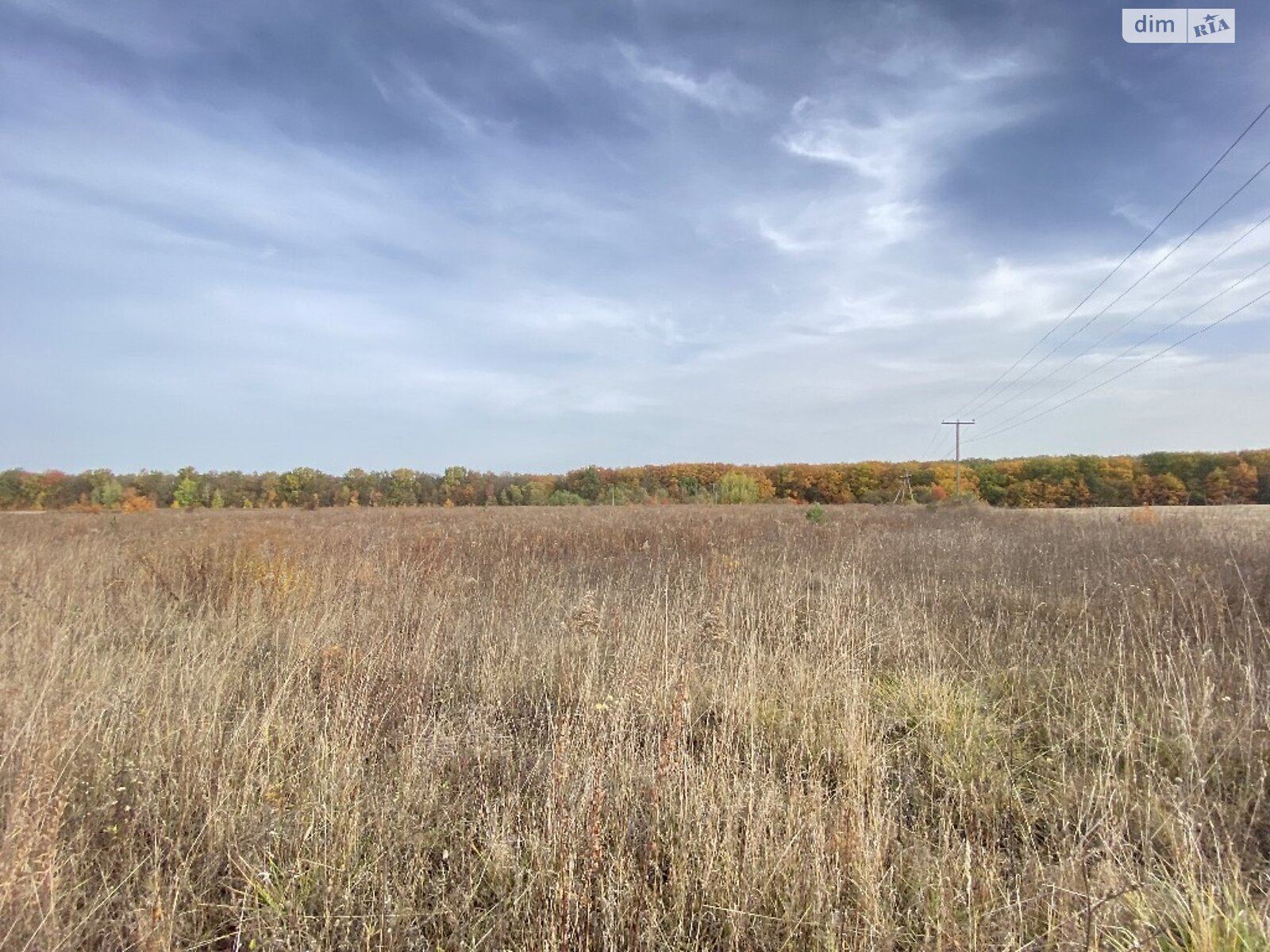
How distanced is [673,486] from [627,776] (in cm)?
5735

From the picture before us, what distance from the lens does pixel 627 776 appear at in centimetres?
263

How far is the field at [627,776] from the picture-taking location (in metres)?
1.98

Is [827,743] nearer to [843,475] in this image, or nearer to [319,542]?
[319,542]

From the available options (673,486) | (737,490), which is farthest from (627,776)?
(673,486)

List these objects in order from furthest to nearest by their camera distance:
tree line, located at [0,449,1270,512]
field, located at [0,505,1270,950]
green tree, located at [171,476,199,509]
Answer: green tree, located at [171,476,199,509] < tree line, located at [0,449,1270,512] < field, located at [0,505,1270,950]

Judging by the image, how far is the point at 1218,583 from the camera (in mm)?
6332

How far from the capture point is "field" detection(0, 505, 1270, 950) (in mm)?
1981

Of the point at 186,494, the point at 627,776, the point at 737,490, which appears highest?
the point at 737,490

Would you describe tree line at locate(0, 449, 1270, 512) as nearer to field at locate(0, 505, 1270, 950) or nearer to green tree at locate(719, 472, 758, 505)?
green tree at locate(719, 472, 758, 505)

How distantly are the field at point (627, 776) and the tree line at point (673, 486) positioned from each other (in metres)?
36.2

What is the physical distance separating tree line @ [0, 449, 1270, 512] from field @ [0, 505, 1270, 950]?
36.2m

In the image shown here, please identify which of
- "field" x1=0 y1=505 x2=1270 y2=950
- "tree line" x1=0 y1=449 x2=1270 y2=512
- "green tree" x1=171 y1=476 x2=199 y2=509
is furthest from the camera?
"green tree" x1=171 y1=476 x2=199 y2=509

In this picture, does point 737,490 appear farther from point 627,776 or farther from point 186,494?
point 186,494

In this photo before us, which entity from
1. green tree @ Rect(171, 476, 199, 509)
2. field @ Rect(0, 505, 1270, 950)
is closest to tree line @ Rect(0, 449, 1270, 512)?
green tree @ Rect(171, 476, 199, 509)
